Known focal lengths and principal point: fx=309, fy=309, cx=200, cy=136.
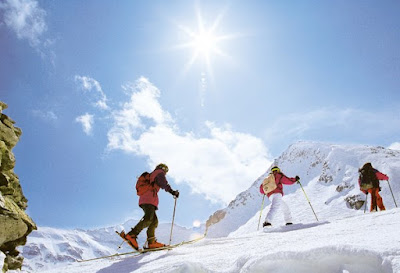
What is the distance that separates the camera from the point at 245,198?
187ft

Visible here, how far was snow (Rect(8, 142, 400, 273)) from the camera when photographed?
2.45 meters

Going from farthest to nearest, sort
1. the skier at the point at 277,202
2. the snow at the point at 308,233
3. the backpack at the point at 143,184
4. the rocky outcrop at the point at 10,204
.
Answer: the rocky outcrop at the point at 10,204 < the skier at the point at 277,202 < the backpack at the point at 143,184 < the snow at the point at 308,233

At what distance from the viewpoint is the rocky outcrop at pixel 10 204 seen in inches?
333

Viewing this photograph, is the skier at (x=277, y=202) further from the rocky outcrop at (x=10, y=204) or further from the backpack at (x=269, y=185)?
the rocky outcrop at (x=10, y=204)

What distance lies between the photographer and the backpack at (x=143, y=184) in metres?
6.68

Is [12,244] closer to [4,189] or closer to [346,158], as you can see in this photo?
[4,189]

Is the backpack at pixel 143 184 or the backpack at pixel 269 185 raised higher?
the backpack at pixel 269 185

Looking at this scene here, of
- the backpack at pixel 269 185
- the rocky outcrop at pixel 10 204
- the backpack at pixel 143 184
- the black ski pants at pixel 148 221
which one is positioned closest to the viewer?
the black ski pants at pixel 148 221

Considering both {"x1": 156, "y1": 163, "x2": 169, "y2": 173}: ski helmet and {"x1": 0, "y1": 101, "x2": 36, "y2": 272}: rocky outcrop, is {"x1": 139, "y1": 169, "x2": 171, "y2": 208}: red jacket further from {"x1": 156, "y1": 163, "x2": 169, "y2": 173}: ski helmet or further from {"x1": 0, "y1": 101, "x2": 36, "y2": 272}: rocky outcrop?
{"x1": 0, "y1": 101, "x2": 36, "y2": 272}: rocky outcrop

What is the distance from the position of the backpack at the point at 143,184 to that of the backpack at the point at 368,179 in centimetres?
707

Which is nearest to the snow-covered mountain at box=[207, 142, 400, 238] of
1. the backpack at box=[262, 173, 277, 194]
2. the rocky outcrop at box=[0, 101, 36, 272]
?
the backpack at box=[262, 173, 277, 194]

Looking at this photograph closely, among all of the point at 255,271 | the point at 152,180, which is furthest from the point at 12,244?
the point at 255,271

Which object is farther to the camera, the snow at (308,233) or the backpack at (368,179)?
the backpack at (368,179)

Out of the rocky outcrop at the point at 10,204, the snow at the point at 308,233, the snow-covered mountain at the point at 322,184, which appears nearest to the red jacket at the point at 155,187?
the snow at the point at 308,233
